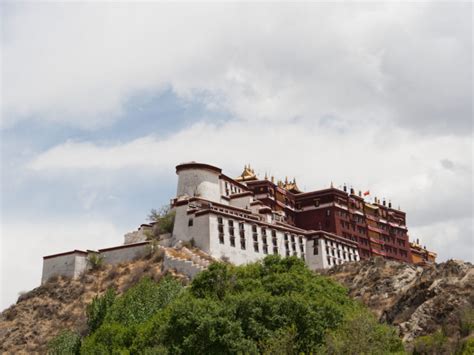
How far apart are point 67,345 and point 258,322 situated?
61.0 feet

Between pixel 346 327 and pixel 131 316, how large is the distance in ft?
59.0

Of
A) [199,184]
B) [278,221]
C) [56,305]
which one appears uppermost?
[199,184]

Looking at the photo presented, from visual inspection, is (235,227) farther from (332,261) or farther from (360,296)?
(360,296)

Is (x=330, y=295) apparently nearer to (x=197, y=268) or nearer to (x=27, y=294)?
(x=197, y=268)

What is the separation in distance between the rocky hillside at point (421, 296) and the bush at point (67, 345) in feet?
69.2

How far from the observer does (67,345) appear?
49625mm

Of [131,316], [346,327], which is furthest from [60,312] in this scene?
[346,327]

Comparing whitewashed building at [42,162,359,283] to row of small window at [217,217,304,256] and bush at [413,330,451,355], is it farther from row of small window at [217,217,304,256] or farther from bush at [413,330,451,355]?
bush at [413,330,451,355]

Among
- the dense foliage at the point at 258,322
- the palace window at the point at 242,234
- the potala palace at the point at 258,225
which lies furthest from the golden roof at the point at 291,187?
the dense foliage at the point at 258,322

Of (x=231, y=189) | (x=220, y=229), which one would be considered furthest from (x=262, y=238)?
(x=231, y=189)

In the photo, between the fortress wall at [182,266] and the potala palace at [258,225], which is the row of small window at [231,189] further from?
the fortress wall at [182,266]

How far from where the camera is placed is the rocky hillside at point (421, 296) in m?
41.5

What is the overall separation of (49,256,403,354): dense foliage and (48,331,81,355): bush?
2996 millimetres

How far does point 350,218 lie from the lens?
291 feet
